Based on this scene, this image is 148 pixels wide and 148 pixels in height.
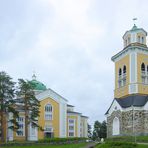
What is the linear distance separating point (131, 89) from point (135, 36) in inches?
379

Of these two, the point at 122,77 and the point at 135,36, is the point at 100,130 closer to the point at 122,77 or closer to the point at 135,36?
the point at 122,77

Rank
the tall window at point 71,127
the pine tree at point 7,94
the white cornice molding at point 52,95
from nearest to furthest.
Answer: the pine tree at point 7,94, the white cornice molding at point 52,95, the tall window at point 71,127

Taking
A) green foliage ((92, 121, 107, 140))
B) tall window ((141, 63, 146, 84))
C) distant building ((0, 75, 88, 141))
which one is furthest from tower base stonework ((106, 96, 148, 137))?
green foliage ((92, 121, 107, 140))

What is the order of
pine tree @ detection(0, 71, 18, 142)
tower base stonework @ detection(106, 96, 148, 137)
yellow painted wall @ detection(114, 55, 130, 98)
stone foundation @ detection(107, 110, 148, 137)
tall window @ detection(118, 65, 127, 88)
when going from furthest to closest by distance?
tall window @ detection(118, 65, 127, 88)
yellow painted wall @ detection(114, 55, 130, 98)
tower base stonework @ detection(106, 96, 148, 137)
stone foundation @ detection(107, 110, 148, 137)
pine tree @ detection(0, 71, 18, 142)

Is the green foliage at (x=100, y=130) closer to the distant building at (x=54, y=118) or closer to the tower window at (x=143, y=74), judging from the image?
the distant building at (x=54, y=118)

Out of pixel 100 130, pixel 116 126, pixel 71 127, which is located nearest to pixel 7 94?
pixel 116 126

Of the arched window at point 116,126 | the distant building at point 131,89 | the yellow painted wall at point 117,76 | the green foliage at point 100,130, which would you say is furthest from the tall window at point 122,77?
the green foliage at point 100,130

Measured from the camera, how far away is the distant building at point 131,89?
61.4 metres

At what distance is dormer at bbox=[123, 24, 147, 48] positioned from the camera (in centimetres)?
6794

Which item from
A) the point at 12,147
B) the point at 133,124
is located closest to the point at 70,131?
the point at 133,124

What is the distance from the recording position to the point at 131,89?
64.6 metres

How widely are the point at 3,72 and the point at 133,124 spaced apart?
21.4 metres

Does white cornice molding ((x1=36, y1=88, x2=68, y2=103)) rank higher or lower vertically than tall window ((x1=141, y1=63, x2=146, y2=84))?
lower

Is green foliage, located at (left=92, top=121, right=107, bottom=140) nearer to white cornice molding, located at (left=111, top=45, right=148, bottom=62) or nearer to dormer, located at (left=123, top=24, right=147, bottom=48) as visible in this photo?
white cornice molding, located at (left=111, top=45, right=148, bottom=62)
